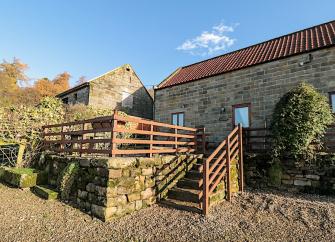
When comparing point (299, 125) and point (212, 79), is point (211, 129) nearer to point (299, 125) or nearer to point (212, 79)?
point (212, 79)

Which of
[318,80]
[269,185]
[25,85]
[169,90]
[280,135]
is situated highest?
[25,85]

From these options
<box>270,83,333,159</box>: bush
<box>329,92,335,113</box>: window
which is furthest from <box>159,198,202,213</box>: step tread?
<box>329,92,335,113</box>: window

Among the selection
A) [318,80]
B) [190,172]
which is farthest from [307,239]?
A: [318,80]

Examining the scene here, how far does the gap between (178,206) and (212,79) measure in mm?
8007

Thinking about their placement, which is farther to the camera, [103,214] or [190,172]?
[190,172]

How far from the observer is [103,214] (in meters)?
5.11

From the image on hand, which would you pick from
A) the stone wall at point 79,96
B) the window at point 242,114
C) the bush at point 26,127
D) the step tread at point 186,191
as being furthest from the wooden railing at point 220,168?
the stone wall at point 79,96

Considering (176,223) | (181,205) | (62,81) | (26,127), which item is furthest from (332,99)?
(62,81)

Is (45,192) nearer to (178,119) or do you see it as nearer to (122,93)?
(178,119)

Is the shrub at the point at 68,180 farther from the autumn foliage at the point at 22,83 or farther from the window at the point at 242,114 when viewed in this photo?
the autumn foliage at the point at 22,83

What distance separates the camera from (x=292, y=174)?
7441mm

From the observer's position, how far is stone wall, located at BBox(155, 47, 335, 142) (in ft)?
30.0

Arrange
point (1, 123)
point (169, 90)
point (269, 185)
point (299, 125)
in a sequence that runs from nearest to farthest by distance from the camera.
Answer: point (299, 125) → point (269, 185) → point (1, 123) → point (169, 90)

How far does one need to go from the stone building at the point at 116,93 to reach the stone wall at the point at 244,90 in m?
5.31
